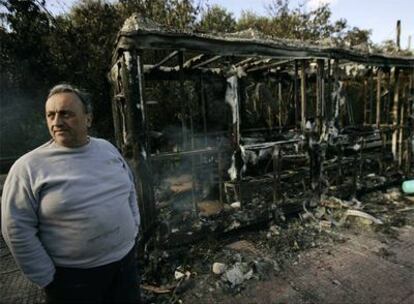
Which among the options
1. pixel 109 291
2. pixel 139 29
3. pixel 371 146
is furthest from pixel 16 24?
pixel 371 146

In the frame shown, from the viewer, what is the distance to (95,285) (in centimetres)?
177

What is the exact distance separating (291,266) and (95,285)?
251 cm

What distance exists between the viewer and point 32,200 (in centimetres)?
158

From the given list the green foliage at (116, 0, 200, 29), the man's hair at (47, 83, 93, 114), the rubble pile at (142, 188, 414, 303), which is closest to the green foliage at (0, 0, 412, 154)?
the green foliage at (116, 0, 200, 29)

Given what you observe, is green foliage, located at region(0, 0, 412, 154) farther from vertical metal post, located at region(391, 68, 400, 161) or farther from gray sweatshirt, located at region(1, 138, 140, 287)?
gray sweatshirt, located at region(1, 138, 140, 287)

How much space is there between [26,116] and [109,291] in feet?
26.9

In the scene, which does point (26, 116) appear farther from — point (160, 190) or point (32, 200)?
point (32, 200)

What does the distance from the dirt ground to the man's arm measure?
171cm

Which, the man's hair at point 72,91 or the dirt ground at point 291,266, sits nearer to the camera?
the man's hair at point 72,91

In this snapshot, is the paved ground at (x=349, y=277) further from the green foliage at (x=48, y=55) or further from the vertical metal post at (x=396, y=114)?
the green foliage at (x=48, y=55)

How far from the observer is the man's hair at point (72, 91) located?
1.81m

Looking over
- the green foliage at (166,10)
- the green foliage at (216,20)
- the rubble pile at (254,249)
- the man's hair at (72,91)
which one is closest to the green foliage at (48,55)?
the green foliage at (166,10)

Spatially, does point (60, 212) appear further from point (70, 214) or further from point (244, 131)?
point (244, 131)

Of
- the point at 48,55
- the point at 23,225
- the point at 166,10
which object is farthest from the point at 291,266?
the point at 166,10
